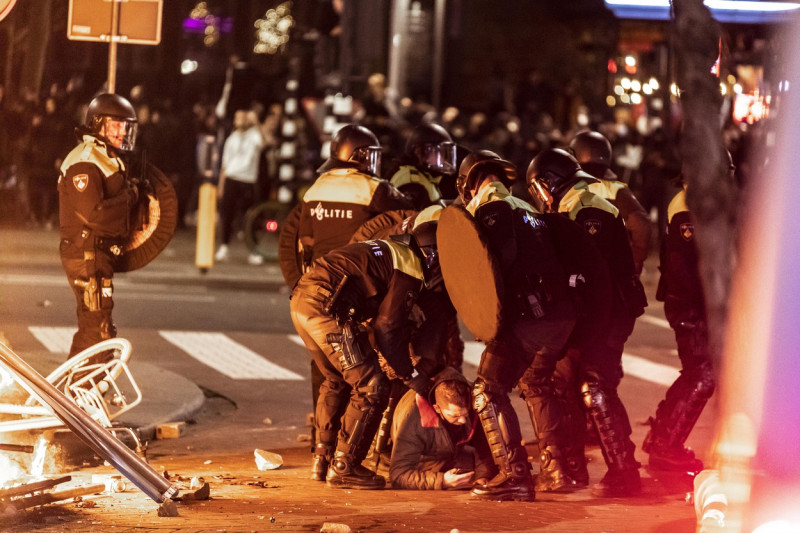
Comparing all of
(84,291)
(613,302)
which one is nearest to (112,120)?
(84,291)

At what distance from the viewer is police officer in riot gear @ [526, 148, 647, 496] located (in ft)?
28.3

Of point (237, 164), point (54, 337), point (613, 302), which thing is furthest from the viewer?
point (237, 164)

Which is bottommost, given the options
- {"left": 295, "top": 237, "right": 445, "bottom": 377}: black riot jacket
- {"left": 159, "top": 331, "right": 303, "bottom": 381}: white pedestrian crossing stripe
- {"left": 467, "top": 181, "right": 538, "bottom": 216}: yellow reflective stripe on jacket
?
{"left": 159, "top": 331, "right": 303, "bottom": 381}: white pedestrian crossing stripe

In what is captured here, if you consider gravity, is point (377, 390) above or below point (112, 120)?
below

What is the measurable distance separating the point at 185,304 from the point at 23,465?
887cm

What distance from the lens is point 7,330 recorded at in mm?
14680

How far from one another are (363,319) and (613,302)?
1627 millimetres

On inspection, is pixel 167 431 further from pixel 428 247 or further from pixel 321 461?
pixel 428 247

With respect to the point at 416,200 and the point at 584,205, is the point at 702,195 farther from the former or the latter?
the point at 416,200

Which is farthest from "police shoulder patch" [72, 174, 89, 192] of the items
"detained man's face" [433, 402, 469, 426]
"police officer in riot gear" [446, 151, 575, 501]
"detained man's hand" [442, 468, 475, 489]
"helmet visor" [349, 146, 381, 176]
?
"detained man's hand" [442, 468, 475, 489]

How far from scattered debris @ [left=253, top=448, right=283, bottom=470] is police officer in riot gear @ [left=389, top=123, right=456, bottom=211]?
2563mm

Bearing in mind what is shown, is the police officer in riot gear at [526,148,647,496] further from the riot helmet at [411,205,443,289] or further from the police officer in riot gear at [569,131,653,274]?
the riot helmet at [411,205,443,289]

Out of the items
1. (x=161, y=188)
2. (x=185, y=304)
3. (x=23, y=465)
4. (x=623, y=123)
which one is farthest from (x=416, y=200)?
(x=623, y=123)

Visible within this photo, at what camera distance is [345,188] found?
9.88 meters
